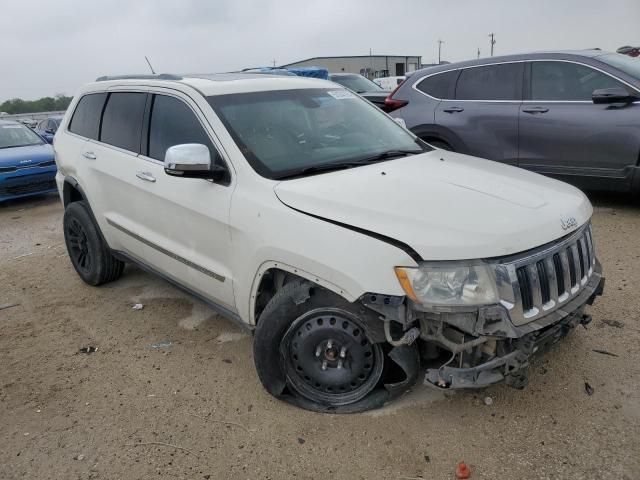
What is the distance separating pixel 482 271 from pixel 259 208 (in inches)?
47.0

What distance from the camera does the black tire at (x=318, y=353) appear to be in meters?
2.68

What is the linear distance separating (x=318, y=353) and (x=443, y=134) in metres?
4.70

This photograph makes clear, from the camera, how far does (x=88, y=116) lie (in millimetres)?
4688

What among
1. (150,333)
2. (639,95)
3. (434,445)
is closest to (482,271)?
(434,445)

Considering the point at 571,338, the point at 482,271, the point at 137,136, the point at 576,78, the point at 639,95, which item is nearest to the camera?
the point at 482,271

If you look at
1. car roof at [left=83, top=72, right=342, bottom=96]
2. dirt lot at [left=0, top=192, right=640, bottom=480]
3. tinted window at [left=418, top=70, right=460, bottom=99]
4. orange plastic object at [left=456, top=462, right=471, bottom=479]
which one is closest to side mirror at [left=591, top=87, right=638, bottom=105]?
tinted window at [left=418, top=70, right=460, bottom=99]

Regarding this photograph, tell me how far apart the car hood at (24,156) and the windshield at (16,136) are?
0.28 meters

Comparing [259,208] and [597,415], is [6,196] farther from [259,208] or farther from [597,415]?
[597,415]

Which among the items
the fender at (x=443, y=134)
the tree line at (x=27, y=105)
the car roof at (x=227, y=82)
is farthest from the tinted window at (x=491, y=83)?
the tree line at (x=27, y=105)

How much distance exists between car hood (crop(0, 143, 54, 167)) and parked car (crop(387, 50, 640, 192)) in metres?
6.41

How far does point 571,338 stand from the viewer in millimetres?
3416

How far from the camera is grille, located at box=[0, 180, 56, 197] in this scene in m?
8.99

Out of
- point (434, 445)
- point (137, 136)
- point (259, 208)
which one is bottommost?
point (434, 445)

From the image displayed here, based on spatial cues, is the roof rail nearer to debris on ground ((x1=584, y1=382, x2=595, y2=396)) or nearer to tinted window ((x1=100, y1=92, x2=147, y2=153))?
tinted window ((x1=100, y1=92, x2=147, y2=153))
